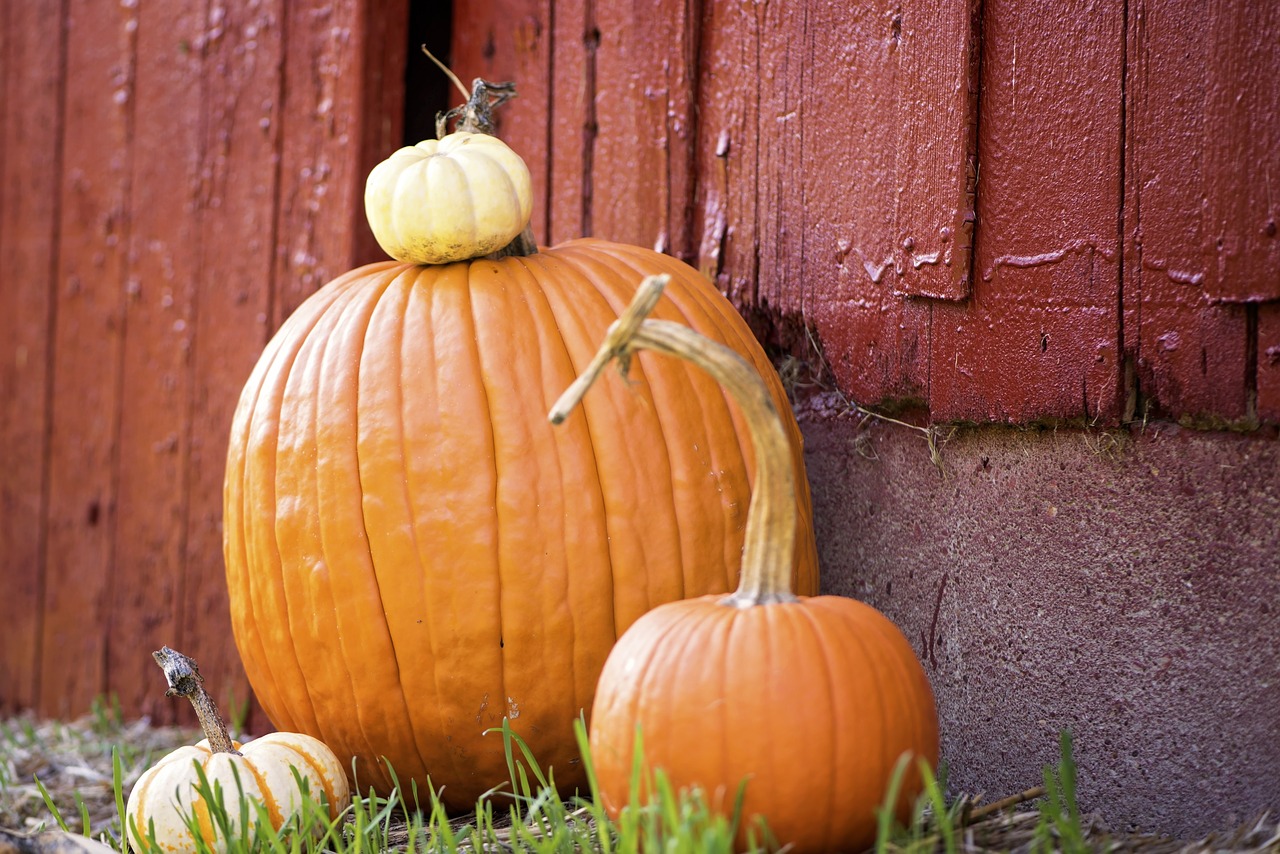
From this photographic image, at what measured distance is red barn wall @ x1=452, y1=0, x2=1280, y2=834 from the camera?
1511mm

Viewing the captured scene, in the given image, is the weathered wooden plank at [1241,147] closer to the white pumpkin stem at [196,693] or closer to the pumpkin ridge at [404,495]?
the pumpkin ridge at [404,495]

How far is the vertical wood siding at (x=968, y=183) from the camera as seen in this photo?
1507 mm

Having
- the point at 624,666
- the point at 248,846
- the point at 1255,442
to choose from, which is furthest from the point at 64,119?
the point at 1255,442

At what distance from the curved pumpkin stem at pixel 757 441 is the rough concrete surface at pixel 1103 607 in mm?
504

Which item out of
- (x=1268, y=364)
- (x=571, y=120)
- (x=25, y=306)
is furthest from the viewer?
(x=25, y=306)

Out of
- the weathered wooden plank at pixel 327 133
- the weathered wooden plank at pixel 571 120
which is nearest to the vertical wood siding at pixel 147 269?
the weathered wooden plank at pixel 327 133

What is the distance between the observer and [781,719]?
1.31 meters

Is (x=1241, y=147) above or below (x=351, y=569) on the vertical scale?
above

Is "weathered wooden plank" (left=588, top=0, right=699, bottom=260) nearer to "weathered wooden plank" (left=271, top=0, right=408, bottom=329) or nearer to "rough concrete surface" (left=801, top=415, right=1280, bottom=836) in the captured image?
"weathered wooden plank" (left=271, top=0, right=408, bottom=329)

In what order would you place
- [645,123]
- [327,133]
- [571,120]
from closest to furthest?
[645,123] → [571,120] → [327,133]

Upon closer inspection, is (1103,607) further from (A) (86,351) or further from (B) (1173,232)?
(A) (86,351)

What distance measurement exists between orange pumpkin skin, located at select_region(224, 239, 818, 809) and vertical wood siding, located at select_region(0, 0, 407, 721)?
95 cm

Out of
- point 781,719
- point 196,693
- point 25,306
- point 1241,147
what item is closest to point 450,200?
point 196,693

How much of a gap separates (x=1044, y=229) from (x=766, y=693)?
817 mm
